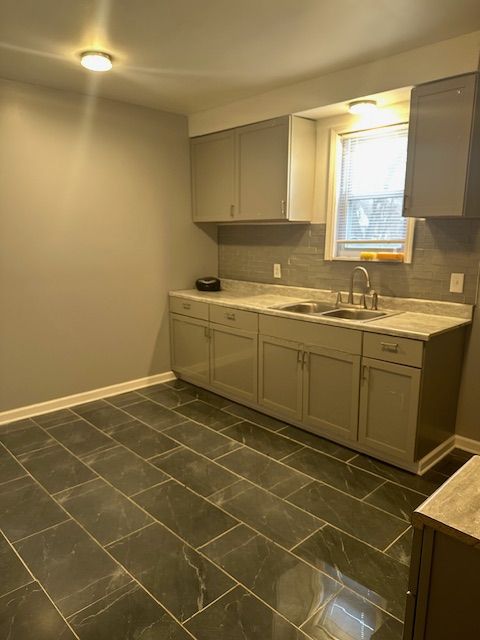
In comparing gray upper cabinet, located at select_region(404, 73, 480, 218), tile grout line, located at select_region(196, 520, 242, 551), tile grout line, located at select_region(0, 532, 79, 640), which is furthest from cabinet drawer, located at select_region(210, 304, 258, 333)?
tile grout line, located at select_region(0, 532, 79, 640)

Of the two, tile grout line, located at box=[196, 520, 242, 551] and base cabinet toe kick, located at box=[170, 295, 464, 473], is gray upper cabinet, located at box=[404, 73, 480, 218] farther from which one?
tile grout line, located at box=[196, 520, 242, 551]

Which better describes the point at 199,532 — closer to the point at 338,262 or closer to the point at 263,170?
the point at 338,262

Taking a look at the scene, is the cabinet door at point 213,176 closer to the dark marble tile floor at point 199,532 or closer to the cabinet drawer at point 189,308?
the cabinet drawer at point 189,308

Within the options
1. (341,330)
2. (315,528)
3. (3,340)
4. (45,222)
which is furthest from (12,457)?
(341,330)

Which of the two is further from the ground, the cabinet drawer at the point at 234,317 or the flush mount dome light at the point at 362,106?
the flush mount dome light at the point at 362,106

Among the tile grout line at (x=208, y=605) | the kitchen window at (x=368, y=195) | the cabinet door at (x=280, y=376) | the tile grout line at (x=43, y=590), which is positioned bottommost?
the tile grout line at (x=43, y=590)

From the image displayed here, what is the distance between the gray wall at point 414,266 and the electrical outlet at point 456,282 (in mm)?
25

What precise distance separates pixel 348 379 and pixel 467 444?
912 mm

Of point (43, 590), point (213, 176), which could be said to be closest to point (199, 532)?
point (43, 590)

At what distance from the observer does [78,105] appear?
348cm

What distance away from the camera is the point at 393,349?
260cm

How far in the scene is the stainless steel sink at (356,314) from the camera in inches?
125

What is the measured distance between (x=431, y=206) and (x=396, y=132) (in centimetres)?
81

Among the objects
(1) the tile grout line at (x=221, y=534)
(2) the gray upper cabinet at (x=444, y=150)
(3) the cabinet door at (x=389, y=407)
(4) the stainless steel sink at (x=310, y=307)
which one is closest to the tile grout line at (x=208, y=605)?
(1) the tile grout line at (x=221, y=534)
